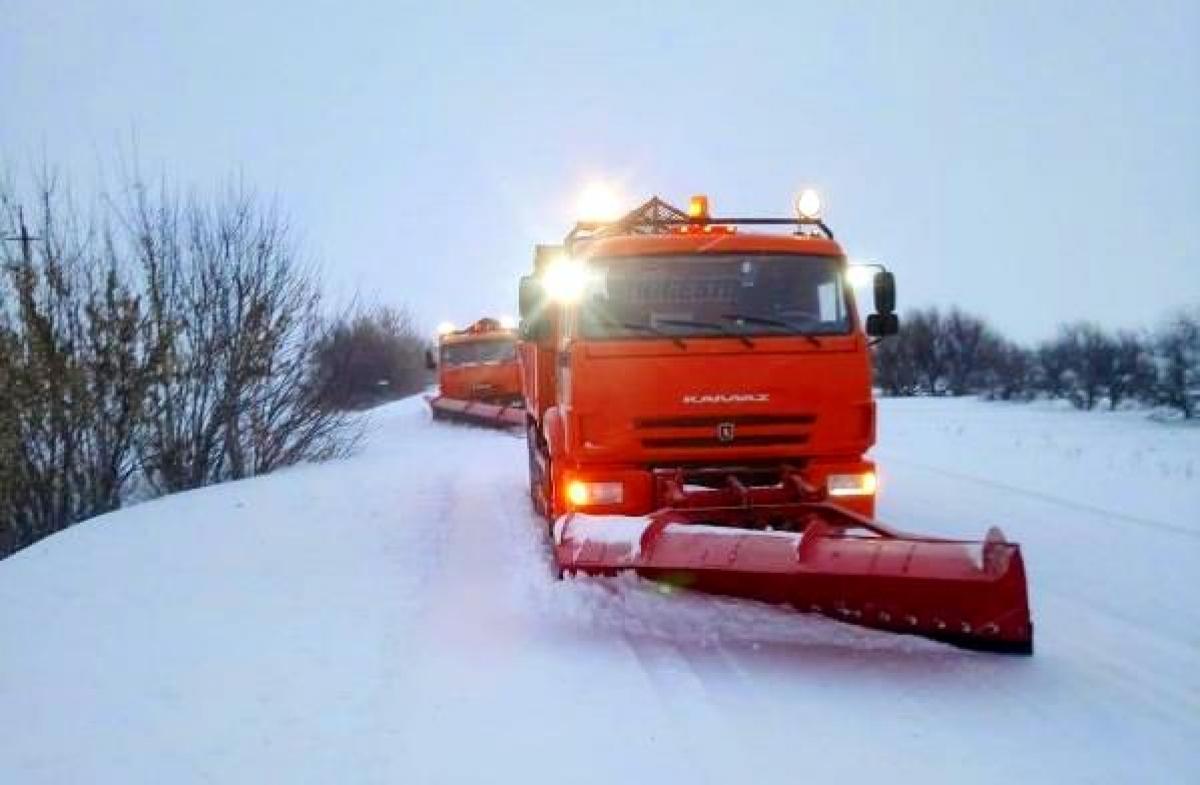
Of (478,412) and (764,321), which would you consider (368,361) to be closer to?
(478,412)

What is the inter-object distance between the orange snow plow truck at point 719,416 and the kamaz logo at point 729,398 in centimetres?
1

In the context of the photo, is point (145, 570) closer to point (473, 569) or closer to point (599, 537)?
point (473, 569)

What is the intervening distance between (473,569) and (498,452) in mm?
9179

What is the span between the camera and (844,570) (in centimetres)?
469

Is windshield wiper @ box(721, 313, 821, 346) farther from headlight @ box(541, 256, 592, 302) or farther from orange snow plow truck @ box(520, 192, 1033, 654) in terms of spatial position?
headlight @ box(541, 256, 592, 302)

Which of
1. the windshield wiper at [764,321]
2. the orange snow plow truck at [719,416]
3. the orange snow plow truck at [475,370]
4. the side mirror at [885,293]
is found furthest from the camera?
the orange snow plow truck at [475,370]

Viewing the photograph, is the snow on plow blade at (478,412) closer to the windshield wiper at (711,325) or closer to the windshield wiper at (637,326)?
the windshield wiper at (637,326)

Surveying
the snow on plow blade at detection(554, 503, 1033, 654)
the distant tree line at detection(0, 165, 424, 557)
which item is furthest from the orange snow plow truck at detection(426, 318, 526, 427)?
the snow on plow blade at detection(554, 503, 1033, 654)

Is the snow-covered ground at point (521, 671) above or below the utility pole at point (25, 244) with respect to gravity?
below

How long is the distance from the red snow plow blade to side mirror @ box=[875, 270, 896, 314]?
2.18 meters

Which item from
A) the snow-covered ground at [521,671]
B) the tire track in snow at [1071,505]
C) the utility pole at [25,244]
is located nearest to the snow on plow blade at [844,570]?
the snow-covered ground at [521,671]

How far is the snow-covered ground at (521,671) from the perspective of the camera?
3.74 m

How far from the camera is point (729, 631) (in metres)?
5.45

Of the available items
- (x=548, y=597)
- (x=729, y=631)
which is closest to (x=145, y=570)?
(x=548, y=597)
